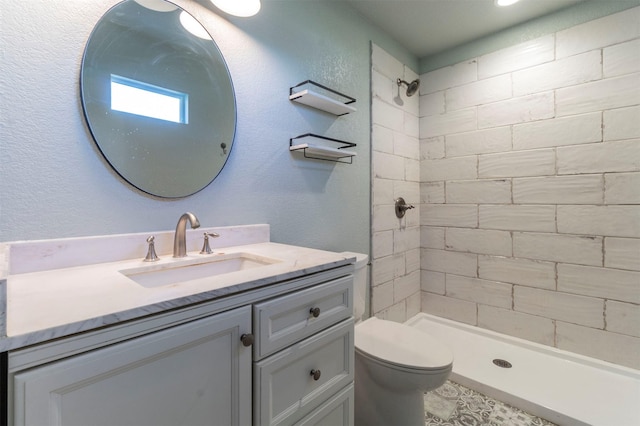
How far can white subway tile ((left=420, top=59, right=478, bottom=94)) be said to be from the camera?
2342 mm

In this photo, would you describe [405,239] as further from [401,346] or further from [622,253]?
[622,253]

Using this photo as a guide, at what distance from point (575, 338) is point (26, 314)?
107 inches

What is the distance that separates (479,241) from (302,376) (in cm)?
193

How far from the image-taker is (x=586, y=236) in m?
1.91

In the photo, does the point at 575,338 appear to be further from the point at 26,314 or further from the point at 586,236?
the point at 26,314

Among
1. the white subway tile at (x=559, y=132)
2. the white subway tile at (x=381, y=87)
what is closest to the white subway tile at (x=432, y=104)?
the white subway tile at (x=381, y=87)

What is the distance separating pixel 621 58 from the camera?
179cm

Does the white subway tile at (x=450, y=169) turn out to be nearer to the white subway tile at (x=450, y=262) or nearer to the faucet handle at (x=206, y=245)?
the white subway tile at (x=450, y=262)

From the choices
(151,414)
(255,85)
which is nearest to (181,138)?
(255,85)

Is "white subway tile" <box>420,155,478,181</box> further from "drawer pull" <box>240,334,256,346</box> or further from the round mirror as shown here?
"drawer pull" <box>240,334,256,346</box>

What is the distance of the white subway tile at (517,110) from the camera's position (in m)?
2.03

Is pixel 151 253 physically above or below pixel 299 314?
Result: above

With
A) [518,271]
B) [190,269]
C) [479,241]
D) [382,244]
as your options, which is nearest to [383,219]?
[382,244]

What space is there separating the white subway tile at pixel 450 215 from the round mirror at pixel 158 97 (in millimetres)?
1871
